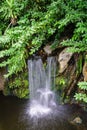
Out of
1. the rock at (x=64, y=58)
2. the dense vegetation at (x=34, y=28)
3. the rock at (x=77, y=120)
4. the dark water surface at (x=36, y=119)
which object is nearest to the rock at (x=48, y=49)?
the dense vegetation at (x=34, y=28)

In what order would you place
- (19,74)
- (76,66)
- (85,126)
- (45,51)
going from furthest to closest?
1. (19,74)
2. (45,51)
3. (76,66)
4. (85,126)

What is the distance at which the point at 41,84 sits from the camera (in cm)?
660

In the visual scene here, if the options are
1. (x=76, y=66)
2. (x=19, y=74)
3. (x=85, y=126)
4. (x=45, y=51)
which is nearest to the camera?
(x=85, y=126)

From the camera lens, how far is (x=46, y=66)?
643 centimetres

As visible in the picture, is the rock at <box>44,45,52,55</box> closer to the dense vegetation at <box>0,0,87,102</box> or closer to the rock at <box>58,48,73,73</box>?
the dense vegetation at <box>0,0,87,102</box>

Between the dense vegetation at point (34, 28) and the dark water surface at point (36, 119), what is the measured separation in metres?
0.63

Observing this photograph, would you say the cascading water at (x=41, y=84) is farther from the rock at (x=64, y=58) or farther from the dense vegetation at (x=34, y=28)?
the rock at (x=64, y=58)

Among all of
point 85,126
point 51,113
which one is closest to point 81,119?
point 85,126

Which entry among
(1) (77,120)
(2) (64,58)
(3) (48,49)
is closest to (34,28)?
(3) (48,49)

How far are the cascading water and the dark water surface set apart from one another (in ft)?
0.92

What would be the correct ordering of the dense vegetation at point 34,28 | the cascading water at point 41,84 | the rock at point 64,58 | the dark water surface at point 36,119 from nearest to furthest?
the dense vegetation at point 34,28 → the dark water surface at point 36,119 → the rock at point 64,58 → the cascading water at point 41,84

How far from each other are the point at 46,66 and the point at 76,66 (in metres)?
0.99

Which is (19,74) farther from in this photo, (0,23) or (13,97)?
(0,23)

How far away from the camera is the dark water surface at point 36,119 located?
5.47 metres
